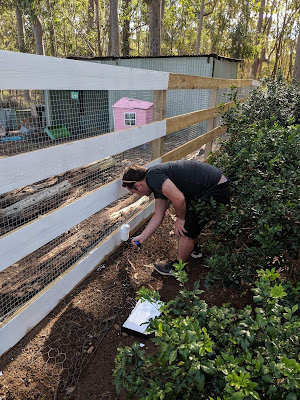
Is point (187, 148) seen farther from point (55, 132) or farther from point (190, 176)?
point (55, 132)

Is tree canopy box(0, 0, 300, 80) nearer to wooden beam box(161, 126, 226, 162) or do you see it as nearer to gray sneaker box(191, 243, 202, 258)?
wooden beam box(161, 126, 226, 162)

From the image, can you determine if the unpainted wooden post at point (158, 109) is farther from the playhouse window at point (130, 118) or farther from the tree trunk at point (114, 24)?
the tree trunk at point (114, 24)

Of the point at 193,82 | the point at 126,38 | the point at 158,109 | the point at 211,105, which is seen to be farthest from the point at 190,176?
the point at 126,38

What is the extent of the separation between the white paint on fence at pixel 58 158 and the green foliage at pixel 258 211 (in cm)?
91

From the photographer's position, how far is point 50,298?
2361 millimetres

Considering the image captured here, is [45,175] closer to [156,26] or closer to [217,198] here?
[217,198]

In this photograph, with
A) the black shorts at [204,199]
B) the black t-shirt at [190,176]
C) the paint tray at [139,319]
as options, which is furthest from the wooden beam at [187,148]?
the paint tray at [139,319]

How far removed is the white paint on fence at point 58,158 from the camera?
5.95ft

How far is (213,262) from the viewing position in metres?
1.88

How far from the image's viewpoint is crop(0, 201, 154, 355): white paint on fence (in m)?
2.04

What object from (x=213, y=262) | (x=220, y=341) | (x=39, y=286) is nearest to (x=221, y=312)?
(x=220, y=341)

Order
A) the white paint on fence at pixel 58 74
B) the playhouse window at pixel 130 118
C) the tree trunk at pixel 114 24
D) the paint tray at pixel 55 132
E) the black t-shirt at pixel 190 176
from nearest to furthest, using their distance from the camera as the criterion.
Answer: the white paint on fence at pixel 58 74, the black t-shirt at pixel 190 176, the paint tray at pixel 55 132, the playhouse window at pixel 130 118, the tree trunk at pixel 114 24

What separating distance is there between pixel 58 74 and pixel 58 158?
55cm

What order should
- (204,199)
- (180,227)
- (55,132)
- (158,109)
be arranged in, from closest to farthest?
(204,199)
(180,227)
(158,109)
(55,132)
